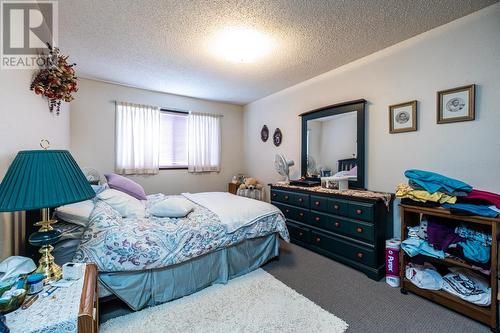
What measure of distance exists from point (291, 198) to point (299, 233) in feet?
1.67

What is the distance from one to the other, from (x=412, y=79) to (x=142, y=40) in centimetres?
293

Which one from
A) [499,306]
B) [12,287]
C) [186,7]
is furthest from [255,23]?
[499,306]

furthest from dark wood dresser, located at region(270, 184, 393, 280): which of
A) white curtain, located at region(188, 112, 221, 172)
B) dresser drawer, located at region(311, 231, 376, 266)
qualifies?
white curtain, located at region(188, 112, 221, 172)

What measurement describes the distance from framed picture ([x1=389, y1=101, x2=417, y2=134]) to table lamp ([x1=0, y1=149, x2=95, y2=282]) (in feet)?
9.50

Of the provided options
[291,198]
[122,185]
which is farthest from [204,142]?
[291,198]

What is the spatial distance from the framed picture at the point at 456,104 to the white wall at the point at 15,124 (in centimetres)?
338

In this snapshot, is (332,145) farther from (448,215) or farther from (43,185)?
(43,185)

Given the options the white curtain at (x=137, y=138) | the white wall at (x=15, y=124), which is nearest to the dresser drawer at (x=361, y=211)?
the white wall at (x=15, y=124)

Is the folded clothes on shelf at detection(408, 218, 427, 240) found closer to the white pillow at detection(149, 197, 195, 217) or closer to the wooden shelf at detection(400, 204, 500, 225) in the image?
the wooden shelf at detection(400, 204, 500, 225)

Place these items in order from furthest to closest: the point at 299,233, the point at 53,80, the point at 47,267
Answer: the point at 299,233, the point at 53,80, the point at 47,267

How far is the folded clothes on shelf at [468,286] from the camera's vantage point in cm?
163

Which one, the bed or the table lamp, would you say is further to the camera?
the bed

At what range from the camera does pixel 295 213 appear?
311 cm

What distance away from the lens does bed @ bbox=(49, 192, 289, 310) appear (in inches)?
64.2
